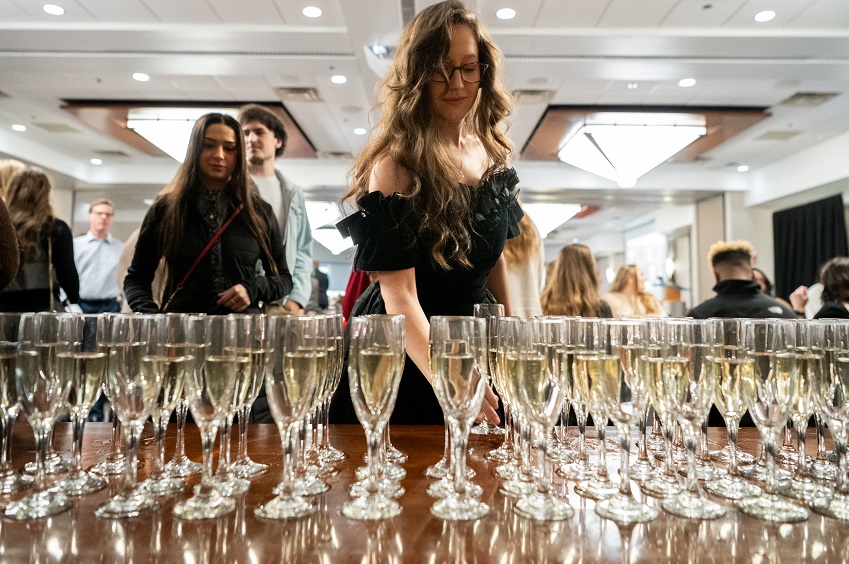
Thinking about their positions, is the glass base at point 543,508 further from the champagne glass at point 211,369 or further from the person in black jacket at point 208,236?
the person in black jacket at point 208,236

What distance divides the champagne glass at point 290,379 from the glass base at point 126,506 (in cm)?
16

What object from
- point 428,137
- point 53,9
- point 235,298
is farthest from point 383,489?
point 53,9

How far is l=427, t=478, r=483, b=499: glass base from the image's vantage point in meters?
0.78

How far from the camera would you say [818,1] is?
4367 millimetres

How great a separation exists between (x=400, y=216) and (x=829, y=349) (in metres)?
0.90

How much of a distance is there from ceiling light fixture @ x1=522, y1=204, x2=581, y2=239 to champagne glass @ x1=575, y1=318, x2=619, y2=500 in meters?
8.89

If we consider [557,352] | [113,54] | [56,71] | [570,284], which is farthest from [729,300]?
[56,71]

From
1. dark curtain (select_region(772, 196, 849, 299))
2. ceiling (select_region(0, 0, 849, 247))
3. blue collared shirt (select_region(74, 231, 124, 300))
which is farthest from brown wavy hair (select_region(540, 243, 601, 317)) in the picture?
dark curtain (select_region(772, 196, 849, 299))

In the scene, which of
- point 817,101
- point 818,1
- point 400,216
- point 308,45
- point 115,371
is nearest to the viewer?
point 115,371

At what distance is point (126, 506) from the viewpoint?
0.73 m

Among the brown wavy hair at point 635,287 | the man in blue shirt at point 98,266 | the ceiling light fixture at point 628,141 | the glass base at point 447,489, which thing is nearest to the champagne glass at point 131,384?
the glass base at point 447,489

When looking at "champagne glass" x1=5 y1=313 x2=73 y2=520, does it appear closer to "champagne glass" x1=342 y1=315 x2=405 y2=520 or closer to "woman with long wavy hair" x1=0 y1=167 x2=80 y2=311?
"champagne glass" x1=342 y1=315 x2=405 y2=520

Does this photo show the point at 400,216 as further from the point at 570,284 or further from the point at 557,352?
the point at 570,284

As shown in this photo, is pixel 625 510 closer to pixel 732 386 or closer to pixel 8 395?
pixel 732 386
